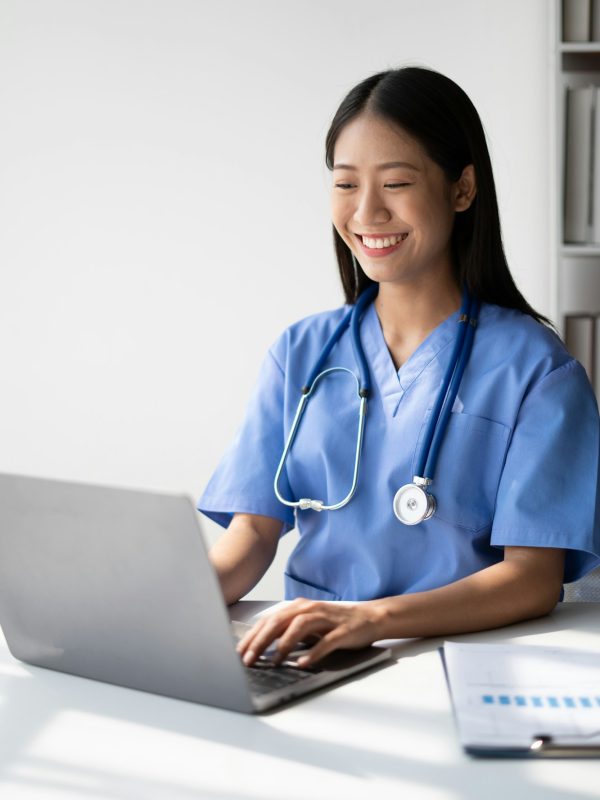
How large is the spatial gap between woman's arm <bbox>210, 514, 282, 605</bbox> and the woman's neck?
0.99 feet

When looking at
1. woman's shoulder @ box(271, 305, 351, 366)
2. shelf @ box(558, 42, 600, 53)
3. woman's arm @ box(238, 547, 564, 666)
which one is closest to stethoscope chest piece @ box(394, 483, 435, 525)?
woman's arm @ box(238, 547, 564, 666)

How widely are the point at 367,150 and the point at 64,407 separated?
5.55ft

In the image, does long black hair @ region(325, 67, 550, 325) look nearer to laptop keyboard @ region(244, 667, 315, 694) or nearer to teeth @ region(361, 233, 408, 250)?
teeth @ region(361, 233, 408, 250)

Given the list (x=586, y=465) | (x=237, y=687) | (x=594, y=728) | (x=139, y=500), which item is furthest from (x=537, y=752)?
(x=586, y=465)

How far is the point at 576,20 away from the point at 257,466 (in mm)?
1507

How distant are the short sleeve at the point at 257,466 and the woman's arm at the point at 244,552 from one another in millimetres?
18

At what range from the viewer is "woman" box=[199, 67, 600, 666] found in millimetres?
1374

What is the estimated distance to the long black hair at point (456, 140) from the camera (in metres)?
1.51

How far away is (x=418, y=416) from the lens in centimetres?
148

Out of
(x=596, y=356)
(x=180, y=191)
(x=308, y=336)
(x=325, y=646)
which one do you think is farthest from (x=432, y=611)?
(x=180, y=191)

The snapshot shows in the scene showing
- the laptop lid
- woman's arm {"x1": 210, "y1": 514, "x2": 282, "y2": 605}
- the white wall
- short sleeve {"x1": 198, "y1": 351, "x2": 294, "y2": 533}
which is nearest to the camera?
the laptop lid

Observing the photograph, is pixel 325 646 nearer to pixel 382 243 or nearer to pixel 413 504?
pixel 413 504

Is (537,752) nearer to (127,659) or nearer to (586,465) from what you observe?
(127,659)

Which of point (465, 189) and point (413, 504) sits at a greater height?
point (465, 189)
